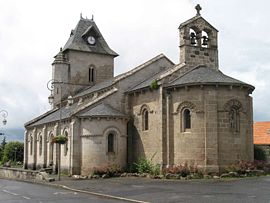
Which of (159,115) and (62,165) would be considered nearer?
(159,115)

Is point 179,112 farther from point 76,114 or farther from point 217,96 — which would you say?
point 76,114

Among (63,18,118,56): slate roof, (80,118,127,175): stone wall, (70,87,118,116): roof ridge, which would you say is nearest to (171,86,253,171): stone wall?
(80,118,127,175): stone wall

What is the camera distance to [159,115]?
31.4 m

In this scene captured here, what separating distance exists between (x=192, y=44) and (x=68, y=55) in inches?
818

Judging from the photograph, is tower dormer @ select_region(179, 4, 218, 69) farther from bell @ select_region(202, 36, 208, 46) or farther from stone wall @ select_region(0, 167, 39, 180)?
stone wall @ select_region(0, 167, 39, 180)

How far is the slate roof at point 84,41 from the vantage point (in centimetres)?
5055

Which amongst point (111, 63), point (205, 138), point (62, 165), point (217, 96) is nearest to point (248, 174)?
point (205, 138)

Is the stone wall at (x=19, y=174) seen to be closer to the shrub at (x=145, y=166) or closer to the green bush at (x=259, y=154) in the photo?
the shrub at (x=145, y=166)

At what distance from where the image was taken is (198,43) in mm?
33969

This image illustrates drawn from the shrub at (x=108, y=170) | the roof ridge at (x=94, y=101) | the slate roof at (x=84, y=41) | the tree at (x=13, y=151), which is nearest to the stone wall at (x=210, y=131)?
the shrub at (x=108, y=170)

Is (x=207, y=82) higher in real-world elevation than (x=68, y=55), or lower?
lower

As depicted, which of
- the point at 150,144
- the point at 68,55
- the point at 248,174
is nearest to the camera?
the point at 248,174

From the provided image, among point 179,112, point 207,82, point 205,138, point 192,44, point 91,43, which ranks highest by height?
point 91,43

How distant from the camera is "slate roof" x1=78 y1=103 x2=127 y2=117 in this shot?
32819 millimetres
